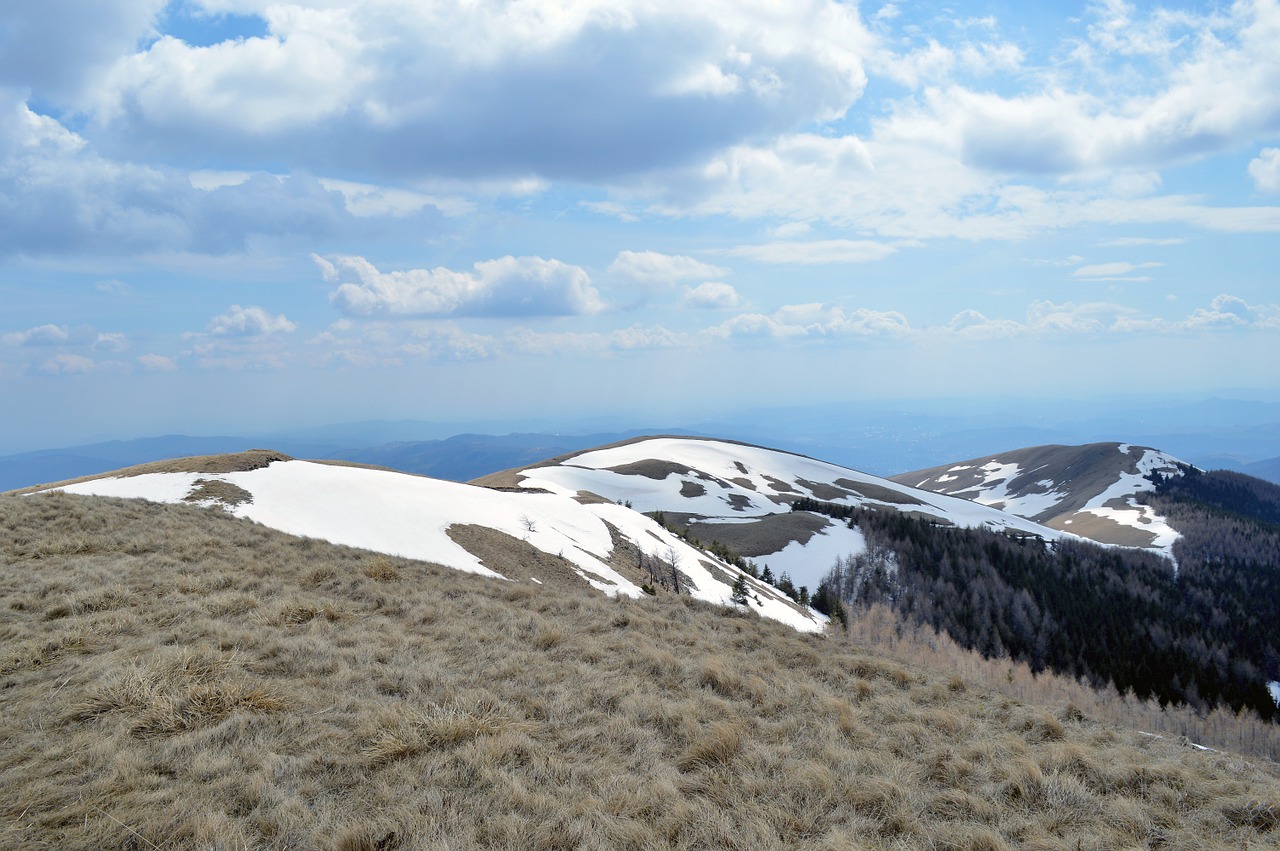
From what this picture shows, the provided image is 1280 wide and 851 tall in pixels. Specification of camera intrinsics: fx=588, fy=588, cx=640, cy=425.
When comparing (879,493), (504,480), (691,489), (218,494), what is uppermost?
(218,494)

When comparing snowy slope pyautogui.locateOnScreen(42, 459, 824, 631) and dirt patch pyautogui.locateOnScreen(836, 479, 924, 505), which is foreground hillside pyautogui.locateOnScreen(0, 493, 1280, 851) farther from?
dirt patch pyautogui.locateOnScreen(836, 479, 924, 505)

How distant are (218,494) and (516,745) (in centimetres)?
2727

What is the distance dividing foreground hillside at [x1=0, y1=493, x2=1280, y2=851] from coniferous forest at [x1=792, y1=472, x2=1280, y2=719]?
5916cm

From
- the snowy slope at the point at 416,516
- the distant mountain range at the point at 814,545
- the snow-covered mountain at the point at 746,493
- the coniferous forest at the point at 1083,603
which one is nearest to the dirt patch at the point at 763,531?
the snow-covered mountain at the point at 746,493

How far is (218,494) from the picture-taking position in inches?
1091

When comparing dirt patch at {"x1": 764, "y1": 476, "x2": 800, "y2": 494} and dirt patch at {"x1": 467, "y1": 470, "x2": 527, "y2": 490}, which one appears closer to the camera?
dirt patch at {"x1": 467, "y1": 470, "x2": 527, "y2": 490}

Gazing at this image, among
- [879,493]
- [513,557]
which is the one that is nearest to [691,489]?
[879,493]

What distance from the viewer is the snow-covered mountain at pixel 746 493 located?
278 ft

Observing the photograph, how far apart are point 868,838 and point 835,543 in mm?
85234

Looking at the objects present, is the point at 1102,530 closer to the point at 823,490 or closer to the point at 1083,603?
the point at 823,490

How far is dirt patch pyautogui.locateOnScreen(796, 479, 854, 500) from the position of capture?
137 m

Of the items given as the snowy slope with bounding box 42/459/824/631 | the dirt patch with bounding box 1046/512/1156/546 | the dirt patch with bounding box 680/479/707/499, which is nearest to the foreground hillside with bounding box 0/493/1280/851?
the snowy slope with bounding box 42/459/824/631


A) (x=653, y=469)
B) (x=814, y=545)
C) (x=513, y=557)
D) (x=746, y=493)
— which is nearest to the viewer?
(x=513, y=557)

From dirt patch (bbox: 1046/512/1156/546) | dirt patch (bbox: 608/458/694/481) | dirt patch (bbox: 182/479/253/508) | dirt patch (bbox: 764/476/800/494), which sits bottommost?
dirt patch (bbox: 1046/512/1156/546)
